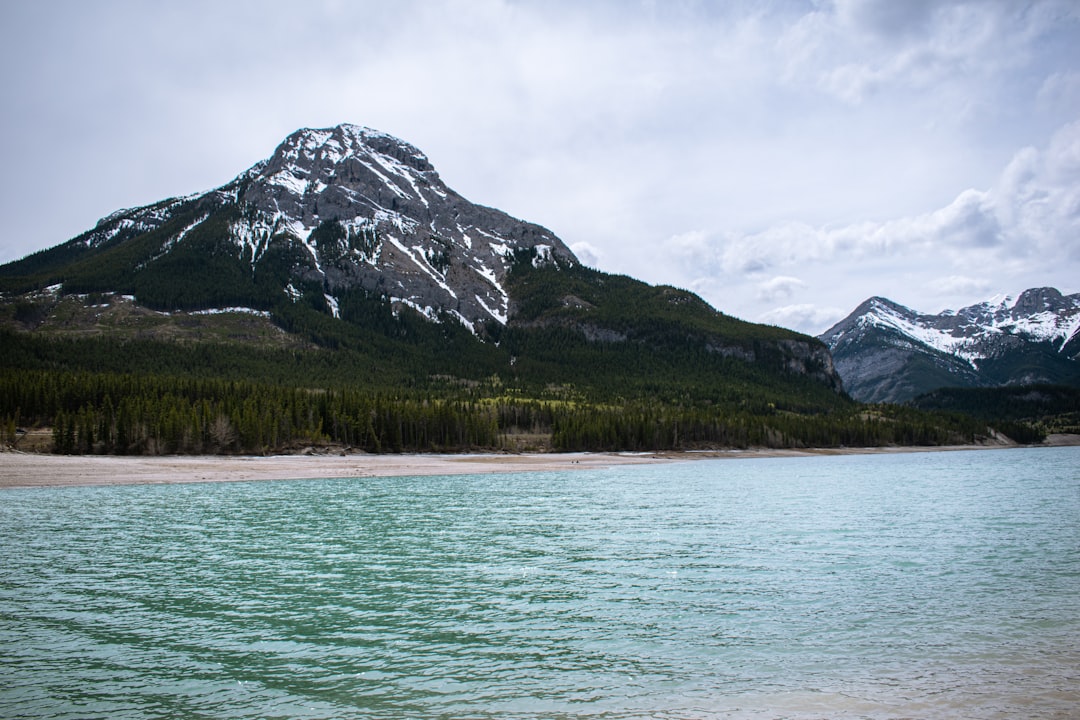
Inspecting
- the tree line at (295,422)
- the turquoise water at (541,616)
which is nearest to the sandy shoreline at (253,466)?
the tree line at (295,422)

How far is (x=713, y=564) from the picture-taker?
2889 cm

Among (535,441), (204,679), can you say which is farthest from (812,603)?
(535,441)

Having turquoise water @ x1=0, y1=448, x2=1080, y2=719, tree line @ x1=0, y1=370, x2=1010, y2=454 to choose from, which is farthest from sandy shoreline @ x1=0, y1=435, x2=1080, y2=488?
turquoise water @ x1=0, y1=448, x2=1080, y2=719

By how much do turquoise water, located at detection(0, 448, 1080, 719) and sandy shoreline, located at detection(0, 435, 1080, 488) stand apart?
29127 mm

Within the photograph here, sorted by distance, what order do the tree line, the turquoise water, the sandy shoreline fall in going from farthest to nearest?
the tree line < the sandy shoreline < the turquoise water

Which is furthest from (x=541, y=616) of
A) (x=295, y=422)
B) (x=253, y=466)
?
(x=295, y=422)

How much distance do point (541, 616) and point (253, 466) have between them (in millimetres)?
79418

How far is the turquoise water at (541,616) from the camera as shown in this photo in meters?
14.4

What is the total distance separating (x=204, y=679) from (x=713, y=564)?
19775 millimetres

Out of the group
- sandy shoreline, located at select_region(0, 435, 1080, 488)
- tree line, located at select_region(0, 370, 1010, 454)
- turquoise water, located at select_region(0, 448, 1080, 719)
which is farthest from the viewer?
tree line, located at select_region(0, 370, 1010, 454)

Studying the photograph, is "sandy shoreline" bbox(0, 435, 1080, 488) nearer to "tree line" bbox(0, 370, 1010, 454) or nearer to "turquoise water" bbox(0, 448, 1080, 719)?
"tree line" bbox(0, 370, 1010, 454)

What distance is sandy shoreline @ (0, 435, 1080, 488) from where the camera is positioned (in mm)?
70938

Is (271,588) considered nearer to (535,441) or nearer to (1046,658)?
(1046,658)

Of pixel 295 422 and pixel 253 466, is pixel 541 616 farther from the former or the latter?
pixel 295 422
